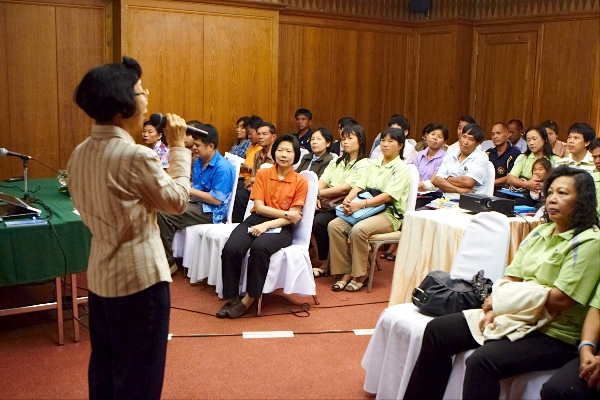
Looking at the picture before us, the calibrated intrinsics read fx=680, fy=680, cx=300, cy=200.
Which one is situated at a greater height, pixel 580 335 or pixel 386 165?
pixel 386 165

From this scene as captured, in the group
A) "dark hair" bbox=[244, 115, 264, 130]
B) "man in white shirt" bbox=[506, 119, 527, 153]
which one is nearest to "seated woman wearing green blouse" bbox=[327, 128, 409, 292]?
"dark hair" bbox=[244, 115, 264, 130]

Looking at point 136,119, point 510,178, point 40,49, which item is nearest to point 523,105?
point 510,178

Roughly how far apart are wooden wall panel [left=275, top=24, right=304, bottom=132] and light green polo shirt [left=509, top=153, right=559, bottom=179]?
3115mm

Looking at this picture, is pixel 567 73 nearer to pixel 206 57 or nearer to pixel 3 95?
pixel 206 57

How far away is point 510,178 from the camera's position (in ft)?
20.9

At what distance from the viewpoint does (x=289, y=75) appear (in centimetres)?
860

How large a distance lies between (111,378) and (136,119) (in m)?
0.85

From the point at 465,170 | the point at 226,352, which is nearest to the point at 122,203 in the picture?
the point at 226,352

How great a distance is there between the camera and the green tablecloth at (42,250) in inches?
139

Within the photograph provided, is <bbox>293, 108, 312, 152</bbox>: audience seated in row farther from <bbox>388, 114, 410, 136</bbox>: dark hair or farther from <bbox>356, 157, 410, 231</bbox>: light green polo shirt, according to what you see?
<bbox>356, 157, 410, 231</bbox>: light green polo shirt

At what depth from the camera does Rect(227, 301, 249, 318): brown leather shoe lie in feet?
14.2

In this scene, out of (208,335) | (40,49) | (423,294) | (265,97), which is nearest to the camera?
(423,294)

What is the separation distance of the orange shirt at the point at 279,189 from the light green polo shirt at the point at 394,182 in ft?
2.49

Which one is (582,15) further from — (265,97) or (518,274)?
(518,274)
